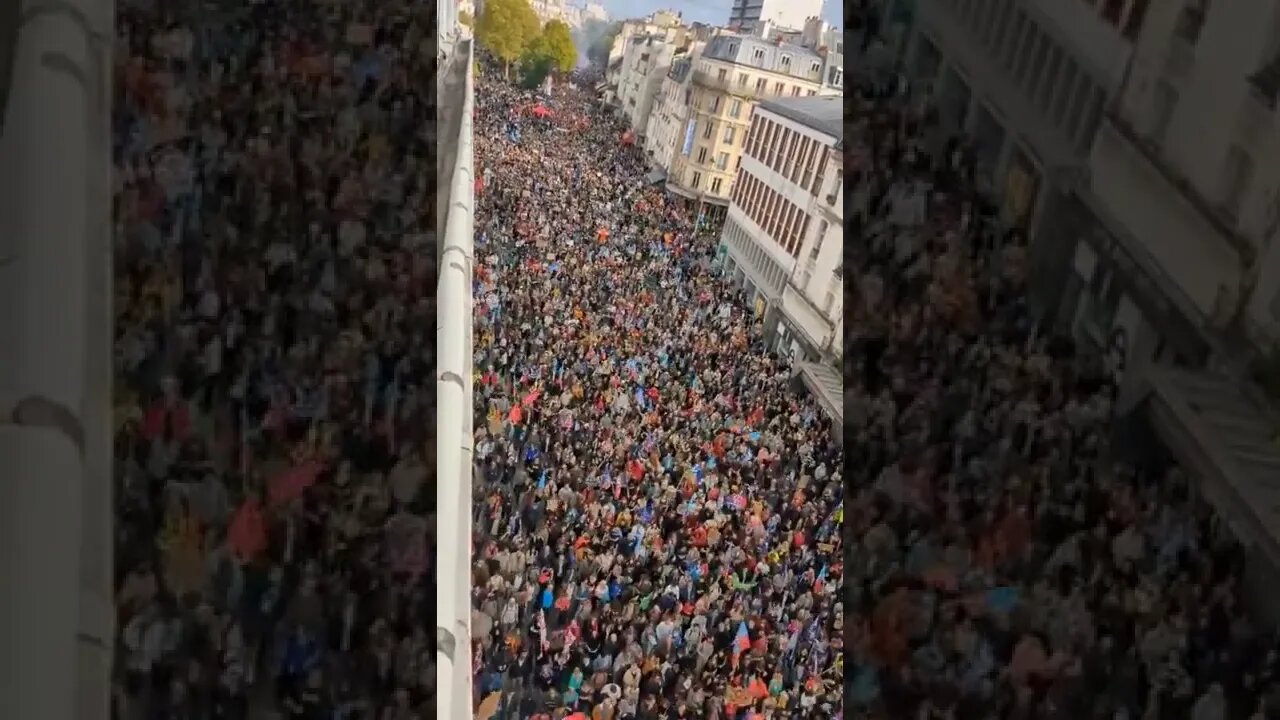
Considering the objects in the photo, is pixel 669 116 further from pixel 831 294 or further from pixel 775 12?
pixel 831 294

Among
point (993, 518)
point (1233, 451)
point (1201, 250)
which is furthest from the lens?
point (993, 518)

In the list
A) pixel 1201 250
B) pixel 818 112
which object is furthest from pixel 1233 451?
pixel 818 112

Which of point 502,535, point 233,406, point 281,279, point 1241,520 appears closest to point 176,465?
point 233,406

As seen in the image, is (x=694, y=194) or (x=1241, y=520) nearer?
(x=1241, y=520)

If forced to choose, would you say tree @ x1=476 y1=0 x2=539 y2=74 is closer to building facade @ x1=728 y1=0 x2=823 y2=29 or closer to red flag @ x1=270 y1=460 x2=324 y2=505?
building facade @ x1=728 y1=0 x2=823 y2=29

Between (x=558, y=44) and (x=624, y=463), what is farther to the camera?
(x=558, y=44)

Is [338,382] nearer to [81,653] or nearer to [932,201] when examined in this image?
[81,653]
